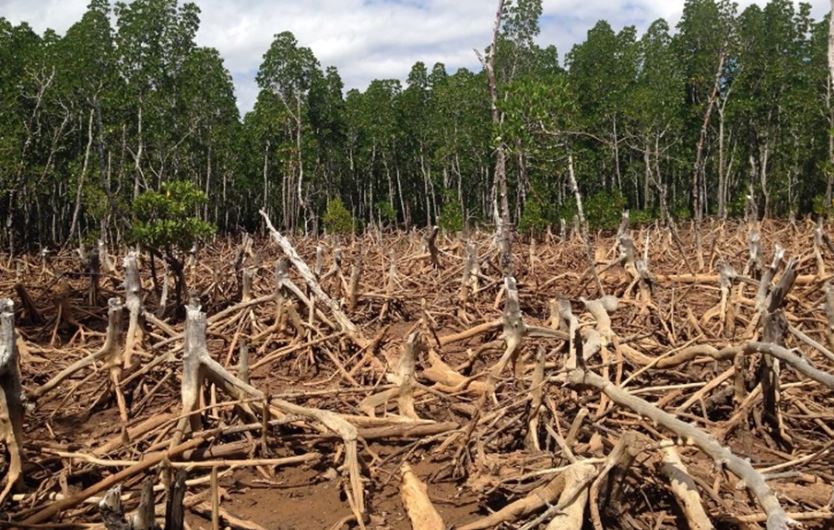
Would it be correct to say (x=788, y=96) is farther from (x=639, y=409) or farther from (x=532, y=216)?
(x=639, y=409)

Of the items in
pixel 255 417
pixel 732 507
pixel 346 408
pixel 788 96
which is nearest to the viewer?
pixel 732 507

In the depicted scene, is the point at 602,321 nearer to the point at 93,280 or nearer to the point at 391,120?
the point at 93,280

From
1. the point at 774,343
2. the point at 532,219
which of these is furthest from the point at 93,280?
the point at 532,219

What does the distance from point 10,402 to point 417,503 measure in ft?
6.71

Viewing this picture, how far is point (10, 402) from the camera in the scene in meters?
3.45

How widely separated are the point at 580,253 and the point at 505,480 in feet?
32.4

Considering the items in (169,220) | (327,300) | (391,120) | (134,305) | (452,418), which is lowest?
(452,418)

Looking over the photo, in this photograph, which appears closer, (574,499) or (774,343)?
(574,499)

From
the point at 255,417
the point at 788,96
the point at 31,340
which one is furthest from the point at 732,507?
the point at 788,96

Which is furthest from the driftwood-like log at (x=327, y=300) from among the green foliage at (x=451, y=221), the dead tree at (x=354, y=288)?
the green foliage at (x=451, y=221)

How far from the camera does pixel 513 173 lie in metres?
35.1

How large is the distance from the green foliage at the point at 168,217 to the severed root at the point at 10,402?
13.8ft

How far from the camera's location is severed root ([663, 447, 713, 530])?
2.51 metres

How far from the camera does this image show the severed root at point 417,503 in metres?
3.09
